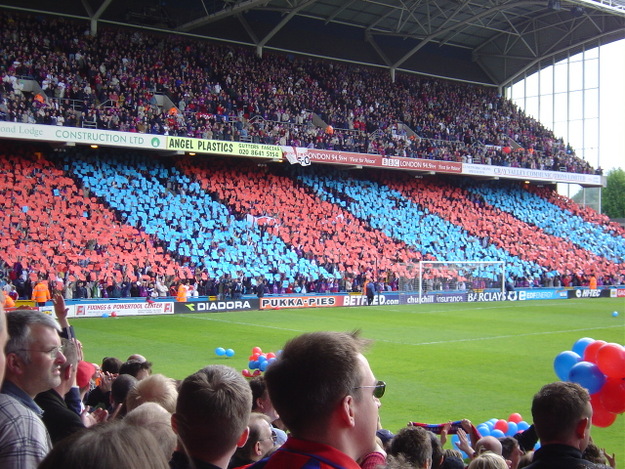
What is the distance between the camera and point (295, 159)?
37344 mm

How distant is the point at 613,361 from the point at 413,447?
3.75m

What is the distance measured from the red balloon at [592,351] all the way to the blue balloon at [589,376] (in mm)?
230

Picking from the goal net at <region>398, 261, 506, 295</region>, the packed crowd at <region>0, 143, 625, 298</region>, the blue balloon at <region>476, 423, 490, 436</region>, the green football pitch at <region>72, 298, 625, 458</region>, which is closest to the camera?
the blue balloon at <region>476, 423, 490, 436</region>

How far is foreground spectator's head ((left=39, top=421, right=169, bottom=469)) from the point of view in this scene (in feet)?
6.01

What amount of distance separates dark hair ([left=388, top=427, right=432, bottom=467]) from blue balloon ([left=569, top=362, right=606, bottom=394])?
3.59 m

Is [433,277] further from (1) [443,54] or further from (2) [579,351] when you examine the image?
(2) [579,351]

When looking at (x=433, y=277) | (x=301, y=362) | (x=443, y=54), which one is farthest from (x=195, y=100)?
(x=301, y=362)

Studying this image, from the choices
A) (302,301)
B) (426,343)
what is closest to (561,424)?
(426,343)

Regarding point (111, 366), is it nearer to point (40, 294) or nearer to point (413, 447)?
point (413, 447)

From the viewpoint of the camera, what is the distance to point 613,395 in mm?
7688

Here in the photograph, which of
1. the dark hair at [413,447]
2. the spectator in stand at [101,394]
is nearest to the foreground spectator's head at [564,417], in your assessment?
the dark hair at [413,447]

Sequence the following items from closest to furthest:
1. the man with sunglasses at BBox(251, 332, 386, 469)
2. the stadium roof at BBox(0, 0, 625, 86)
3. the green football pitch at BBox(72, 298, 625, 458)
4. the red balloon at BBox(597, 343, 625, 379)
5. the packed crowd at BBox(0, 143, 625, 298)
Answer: the man with sunglasses at BBox(251, 332, 386, 469)
the red balloon at BBox(597, 343, 625, 379)
the green football pitch at BBox(72, 298, 625, 458)
the packed crowd at BBox(0, 143, 625, 298)
the stadium roof at BBox(0, 0, 625, 86)

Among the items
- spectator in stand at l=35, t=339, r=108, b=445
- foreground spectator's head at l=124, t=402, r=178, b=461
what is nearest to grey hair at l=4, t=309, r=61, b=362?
spectator in stand at l=35, t=339, r=108, b=445

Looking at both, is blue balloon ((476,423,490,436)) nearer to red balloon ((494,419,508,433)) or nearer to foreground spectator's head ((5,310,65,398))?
red balloon ((494,419,508,433))
